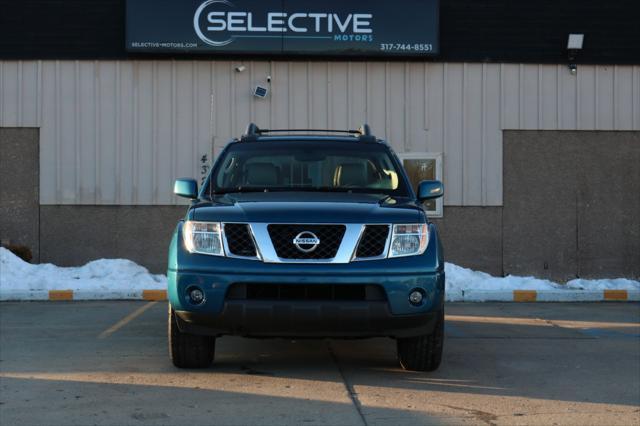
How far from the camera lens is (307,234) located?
593 cm

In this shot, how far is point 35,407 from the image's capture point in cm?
546

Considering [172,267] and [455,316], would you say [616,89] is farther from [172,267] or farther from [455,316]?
[172,267]

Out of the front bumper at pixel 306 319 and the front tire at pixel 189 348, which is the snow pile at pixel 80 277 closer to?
the front tire at pixel 189 348

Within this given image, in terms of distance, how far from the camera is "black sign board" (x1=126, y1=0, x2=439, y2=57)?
14.4 m

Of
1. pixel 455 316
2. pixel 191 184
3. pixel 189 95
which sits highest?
pixel 189 95

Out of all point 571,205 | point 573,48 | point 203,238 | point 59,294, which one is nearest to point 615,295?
point 571,205

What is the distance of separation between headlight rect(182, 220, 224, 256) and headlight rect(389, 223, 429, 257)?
1.23m

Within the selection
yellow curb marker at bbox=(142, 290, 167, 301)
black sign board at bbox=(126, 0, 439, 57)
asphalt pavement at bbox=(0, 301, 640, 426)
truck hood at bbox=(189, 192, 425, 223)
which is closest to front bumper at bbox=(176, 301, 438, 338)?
asphalt pavement at bbox=(0, 301, 640, 426)

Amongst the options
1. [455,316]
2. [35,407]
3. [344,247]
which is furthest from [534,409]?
[455,316]

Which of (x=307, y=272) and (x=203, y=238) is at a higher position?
(x=203, y=238)

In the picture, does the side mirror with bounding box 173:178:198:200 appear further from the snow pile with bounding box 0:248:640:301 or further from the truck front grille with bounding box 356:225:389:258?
the snow pile with bounding box 0:248:640:301

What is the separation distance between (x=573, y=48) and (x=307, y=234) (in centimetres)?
1024

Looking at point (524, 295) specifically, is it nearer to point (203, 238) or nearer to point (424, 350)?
point (424, 350)

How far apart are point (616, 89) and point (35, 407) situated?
12.2 metres
